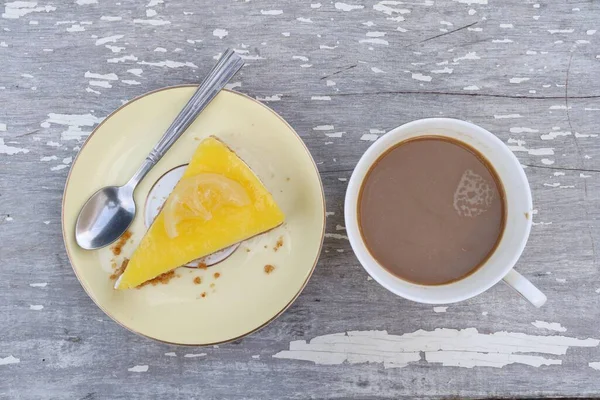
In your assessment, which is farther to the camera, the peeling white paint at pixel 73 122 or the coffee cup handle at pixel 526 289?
the peeling white paint at pixel 73 122

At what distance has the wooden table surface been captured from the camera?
1067 mm

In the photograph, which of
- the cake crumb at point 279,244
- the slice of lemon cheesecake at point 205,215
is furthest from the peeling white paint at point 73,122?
the cake crumb at point 279,244

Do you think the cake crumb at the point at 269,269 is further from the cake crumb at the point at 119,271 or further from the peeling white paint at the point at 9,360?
the peeling white paint at the point at 9,360

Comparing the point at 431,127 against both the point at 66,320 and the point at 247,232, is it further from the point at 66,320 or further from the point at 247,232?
the point at 66,320

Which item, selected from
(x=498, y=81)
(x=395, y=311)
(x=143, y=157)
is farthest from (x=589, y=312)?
(x=143, y=157)

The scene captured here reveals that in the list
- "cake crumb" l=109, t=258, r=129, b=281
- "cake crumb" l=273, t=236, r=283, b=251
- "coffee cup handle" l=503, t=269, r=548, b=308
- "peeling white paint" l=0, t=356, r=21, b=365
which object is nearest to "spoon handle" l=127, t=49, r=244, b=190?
"cake crumb" l=109, t=258, r=129, b=281

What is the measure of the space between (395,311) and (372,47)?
20.8 inches

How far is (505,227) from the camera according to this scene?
0.89 meters

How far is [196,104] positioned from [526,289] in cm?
Answer: 63

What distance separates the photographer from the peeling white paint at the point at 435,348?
1075 millimetres

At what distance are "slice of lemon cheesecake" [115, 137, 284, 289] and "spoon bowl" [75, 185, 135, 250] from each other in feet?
0.21

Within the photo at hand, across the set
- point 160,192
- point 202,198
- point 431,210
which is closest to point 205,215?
point 202,198

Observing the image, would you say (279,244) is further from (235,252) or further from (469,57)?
(469,57)

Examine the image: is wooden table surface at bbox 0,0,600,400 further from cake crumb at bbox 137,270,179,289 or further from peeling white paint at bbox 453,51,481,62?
cake crumb at bbox 137,270,179,289
